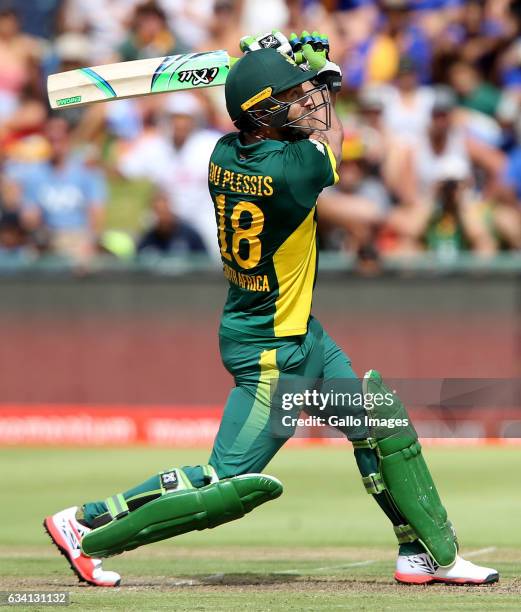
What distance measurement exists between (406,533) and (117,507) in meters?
1.26

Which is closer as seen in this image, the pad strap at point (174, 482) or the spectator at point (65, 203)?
the pad strap at point (174, 482)

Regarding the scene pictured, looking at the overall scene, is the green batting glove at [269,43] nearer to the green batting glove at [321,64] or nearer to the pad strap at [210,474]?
the green batting glove at [321,64]

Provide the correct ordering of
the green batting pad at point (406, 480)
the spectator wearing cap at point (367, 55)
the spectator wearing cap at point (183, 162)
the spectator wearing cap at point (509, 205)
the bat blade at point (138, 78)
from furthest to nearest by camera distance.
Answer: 1. the spectator wearing cap at point (367, 55)
2. the spectator wearing cap at point (183, 162)
3. the spectator wearing cap at point (509, 205)
4. the bat blade at point (138, 78)
5. the green batting pad at point (406, 480)

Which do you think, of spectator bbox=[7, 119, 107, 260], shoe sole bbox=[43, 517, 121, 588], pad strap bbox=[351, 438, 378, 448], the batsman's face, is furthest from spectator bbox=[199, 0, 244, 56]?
shoe sole bbox=[43, 517, 121, 588]

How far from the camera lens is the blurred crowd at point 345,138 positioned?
12.8 metres

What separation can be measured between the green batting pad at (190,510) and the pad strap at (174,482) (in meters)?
0.03

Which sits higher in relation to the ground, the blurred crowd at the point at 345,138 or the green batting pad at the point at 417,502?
the blurred crowd at the point at 345,138

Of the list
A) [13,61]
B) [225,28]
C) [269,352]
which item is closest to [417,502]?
[269,352]

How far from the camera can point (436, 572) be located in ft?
18.7

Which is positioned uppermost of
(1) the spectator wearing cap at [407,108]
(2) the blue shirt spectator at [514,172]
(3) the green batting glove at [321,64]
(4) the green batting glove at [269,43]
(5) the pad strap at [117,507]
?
(1) the spectator wearing cap at [407,108]

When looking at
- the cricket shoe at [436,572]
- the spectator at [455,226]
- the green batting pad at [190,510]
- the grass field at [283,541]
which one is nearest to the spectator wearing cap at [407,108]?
the spectator at [455,226]

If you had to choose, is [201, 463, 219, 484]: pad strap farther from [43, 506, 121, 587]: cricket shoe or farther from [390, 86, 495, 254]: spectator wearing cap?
[390, 86, 495, 254]: spectator wearing cap

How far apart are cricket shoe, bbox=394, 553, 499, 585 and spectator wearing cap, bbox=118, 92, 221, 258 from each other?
292 inches

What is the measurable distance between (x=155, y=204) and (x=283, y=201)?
7508mm
